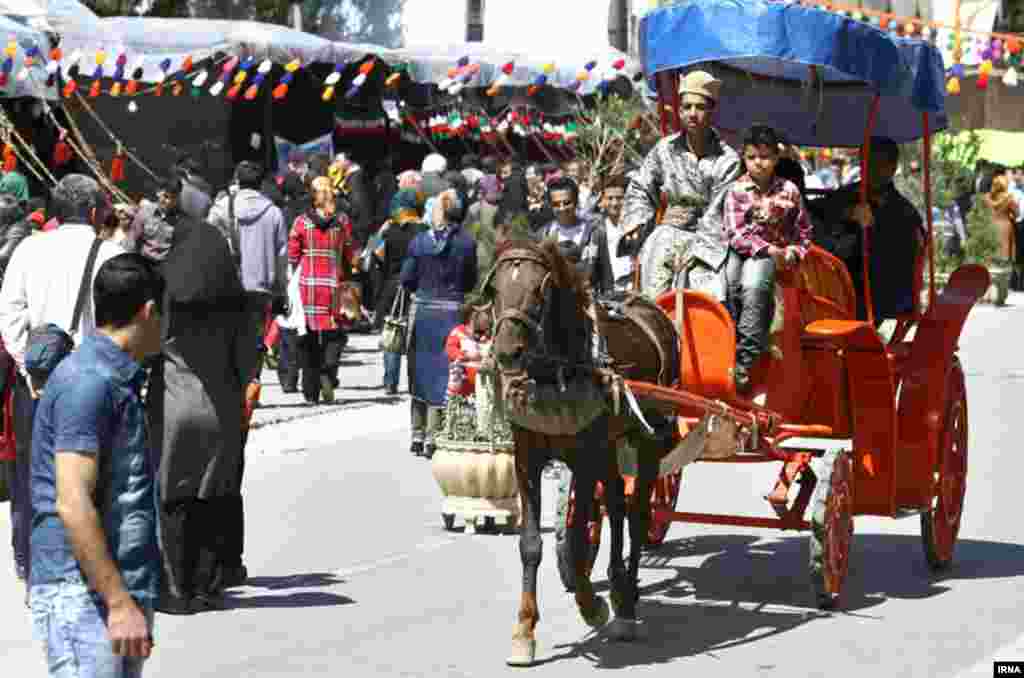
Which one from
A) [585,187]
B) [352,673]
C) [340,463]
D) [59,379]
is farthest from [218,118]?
[59,379]

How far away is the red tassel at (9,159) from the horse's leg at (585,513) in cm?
1061

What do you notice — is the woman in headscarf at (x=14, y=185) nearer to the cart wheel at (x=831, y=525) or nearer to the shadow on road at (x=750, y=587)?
the shadow on road at (x=750, y=587)

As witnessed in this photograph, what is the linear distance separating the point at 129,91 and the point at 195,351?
11.6m

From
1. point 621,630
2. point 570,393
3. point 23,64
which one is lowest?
point 621,630

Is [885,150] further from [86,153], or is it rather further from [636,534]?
[86,153]

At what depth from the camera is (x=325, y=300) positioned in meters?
17.8

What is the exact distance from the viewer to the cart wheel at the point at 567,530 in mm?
9320

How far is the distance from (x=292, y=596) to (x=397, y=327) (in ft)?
20.4

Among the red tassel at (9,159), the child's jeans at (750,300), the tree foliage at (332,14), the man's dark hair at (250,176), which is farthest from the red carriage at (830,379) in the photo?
the tree foliage at (332,14)

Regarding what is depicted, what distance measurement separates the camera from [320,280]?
698 inches

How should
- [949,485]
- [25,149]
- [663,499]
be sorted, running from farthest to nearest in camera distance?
[25,149] < [663,499] < [949,485]

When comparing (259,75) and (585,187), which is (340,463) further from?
(585,187)

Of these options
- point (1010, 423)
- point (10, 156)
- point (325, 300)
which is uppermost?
point (10, 156)

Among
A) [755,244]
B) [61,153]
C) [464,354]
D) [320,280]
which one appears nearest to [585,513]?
[755,244]
